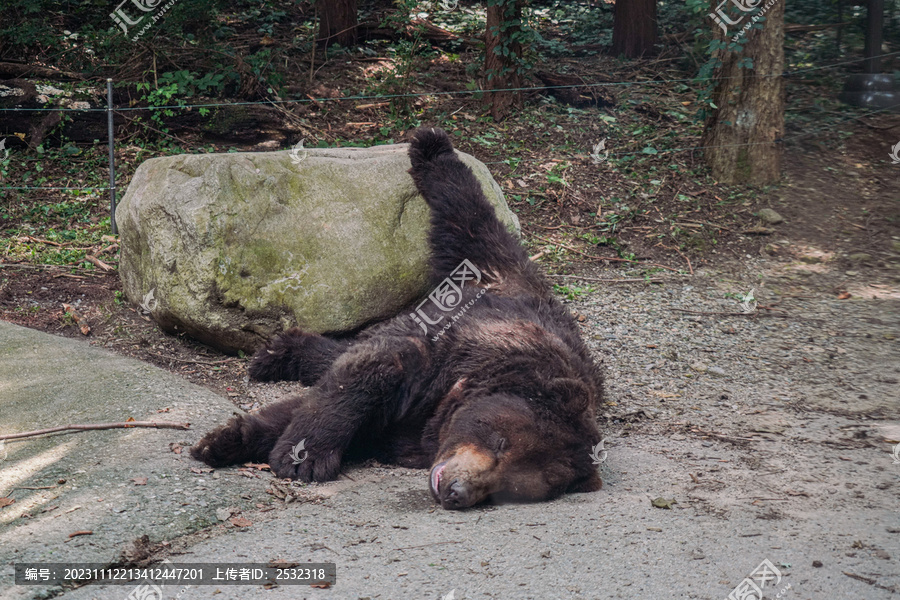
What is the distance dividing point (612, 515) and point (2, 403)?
3133mm

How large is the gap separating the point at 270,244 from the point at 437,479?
2253 millimetres

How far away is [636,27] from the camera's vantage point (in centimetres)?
1097

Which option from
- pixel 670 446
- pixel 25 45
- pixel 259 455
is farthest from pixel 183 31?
pixel 670 446

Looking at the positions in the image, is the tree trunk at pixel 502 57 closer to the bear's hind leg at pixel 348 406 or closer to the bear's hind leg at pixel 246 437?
the bear's hind leg at pixel 348 406

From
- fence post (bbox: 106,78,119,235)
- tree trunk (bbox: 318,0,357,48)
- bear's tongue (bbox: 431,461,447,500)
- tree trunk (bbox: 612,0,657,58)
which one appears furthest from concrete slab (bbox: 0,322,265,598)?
tree trunk (bbox: 612,0,657,58)

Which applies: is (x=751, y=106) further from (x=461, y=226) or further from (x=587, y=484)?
(x=587, y=484)

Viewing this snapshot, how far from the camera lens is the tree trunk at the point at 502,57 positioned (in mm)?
8984

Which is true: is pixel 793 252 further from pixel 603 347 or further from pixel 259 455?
pixel 259 455

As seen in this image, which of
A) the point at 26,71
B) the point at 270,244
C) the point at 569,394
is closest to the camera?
the point at 569,394

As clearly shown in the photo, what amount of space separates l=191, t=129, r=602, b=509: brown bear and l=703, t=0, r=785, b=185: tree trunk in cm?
454

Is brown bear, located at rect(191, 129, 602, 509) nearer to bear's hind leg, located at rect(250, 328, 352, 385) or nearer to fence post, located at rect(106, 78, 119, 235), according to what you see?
bear's hind leg, located at rect(250, 328, 352, 385)

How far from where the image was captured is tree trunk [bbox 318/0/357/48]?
10914mm

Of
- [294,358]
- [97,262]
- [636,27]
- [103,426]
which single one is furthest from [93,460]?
[636,27]

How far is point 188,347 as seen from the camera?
495 centimetres
